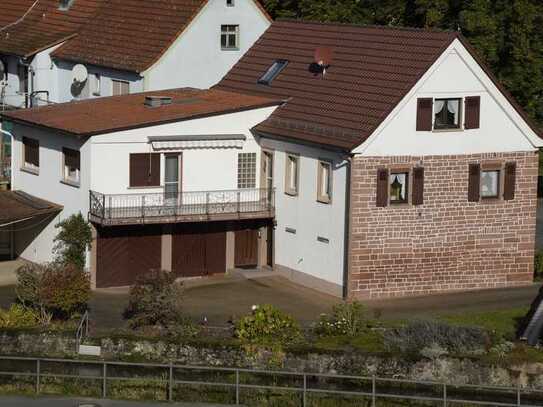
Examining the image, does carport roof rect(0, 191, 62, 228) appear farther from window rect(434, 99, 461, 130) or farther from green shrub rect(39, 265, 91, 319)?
window rect(434, 99, 461, 130)

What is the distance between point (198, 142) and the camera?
50031 mm

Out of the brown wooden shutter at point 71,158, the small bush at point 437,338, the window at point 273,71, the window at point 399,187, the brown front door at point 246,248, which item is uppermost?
the window at point 273,71

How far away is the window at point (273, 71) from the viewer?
176ft

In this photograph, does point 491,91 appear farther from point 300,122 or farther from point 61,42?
point 61,42

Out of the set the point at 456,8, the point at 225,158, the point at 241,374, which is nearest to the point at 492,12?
the point at 456,8

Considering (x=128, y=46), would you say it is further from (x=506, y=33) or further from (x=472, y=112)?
(x=472, y=112)

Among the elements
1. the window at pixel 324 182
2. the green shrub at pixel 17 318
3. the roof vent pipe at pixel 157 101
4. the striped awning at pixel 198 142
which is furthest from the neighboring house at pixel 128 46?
the green shrub at pixel 17 318

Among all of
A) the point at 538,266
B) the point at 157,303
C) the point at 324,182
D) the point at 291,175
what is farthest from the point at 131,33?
the point at 157,303

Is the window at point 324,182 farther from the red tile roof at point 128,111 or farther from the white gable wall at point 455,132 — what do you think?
the red tile roof at point 128,111

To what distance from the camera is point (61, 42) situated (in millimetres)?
63188

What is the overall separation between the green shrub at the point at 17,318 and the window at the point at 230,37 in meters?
19.5

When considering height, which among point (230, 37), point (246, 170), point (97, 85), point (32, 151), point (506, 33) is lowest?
point (246, 170)

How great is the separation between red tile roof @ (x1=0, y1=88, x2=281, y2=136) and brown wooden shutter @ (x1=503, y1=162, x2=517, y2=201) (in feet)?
23.9

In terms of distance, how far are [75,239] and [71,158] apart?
8.80 ft
